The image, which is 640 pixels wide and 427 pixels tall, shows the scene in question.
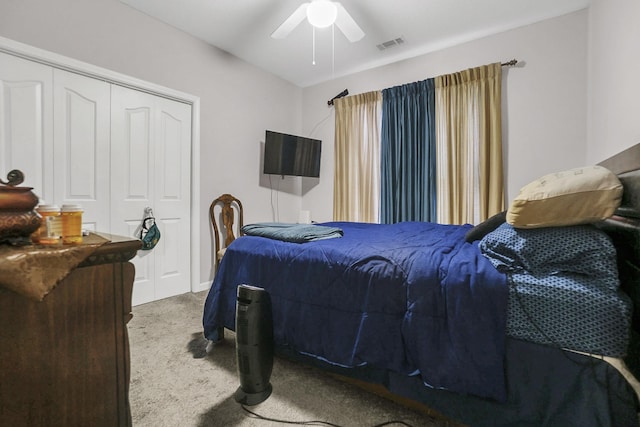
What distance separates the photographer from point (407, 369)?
1244 millimetres

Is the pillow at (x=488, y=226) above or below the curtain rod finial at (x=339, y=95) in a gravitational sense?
below

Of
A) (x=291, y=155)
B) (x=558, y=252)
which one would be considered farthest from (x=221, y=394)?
(x=291, y=155)

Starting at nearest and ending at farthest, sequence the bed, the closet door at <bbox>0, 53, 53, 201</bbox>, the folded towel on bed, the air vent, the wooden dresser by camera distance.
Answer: the wooden dresser < the bed < the folded towel on bed < the closet door at <bbox>0, 53, 53, 201</bbox> < the air vent

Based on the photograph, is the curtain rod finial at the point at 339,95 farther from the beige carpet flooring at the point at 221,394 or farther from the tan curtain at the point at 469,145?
the beige carpet flooring at the point at 221,394

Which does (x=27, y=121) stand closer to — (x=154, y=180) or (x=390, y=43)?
(x=154, y=180)

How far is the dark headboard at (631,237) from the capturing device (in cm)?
104

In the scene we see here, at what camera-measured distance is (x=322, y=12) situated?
2.19 metres

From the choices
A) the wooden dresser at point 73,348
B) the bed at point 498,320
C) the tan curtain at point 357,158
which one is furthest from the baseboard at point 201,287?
the wooden dresser at point 73,348

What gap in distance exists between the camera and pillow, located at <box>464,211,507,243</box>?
59.6 inches

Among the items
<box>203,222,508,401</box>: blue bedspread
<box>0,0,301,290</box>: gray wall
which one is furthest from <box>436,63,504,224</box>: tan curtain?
<box>0,0,301,290</box>: gray wall

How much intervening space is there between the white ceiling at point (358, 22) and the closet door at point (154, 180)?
2.79 ft

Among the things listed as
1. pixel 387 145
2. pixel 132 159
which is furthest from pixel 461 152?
pixel 132 159

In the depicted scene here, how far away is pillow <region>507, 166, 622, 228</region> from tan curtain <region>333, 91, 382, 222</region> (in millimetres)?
2703

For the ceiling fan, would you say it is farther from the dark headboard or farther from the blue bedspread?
the dark headboard
